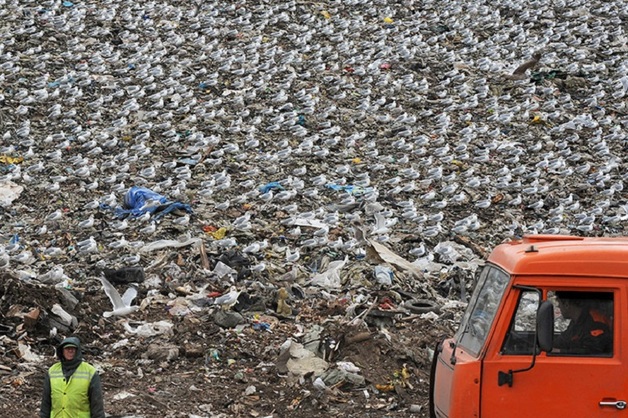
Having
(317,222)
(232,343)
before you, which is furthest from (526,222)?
(232,343)

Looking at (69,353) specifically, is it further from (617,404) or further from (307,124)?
(307,124)

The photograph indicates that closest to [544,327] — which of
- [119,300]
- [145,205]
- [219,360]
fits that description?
[219,360]

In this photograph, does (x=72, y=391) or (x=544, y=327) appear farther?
(x=72, y=391)

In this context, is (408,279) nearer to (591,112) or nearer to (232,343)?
(232,343)

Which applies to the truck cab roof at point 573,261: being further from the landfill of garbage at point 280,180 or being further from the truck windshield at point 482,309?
the landfill of garbage at point 280,180

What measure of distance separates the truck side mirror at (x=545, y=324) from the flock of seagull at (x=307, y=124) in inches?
249

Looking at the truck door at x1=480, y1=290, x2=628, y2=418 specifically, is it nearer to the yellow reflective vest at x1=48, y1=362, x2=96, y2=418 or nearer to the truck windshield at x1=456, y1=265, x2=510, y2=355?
the truck windshield at x1=456, y1=265, x2=510, y2=355

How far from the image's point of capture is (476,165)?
57.0 feet

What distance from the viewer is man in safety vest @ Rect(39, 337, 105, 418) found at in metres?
6.47

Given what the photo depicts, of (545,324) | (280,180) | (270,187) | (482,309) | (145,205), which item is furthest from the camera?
(280,180)

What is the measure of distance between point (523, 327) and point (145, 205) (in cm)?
869

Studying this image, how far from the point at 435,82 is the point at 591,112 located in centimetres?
317

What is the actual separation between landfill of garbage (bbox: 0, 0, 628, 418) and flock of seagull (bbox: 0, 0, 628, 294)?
0.05m

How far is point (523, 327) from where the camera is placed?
6266mm
